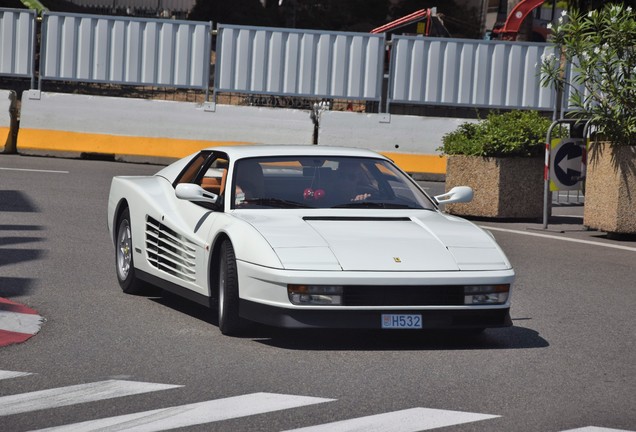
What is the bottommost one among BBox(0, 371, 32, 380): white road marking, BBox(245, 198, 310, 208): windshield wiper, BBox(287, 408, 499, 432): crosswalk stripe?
BBox(0, 371, 32, 380): white road marking

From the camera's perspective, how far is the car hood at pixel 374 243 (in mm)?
8188

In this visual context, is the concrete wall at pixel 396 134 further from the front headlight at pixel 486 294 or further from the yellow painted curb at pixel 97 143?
the front headlight at pixel 486 294

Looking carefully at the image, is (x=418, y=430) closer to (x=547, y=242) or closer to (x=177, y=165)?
(x=177, y=165)

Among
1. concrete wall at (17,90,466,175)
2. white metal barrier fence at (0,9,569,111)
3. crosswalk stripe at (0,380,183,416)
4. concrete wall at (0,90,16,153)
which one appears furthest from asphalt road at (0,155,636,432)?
white metal barrier fence at (0,9,569,111)

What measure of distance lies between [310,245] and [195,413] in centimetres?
206

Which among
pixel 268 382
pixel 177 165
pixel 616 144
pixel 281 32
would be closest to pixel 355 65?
pixel 281 32

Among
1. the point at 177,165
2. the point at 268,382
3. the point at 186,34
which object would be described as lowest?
the point at 268,382

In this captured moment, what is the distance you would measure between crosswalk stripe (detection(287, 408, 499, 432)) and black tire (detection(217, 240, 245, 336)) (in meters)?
2.09

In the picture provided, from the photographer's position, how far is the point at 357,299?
319 inches

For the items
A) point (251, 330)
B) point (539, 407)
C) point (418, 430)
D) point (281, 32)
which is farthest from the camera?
point (281, 32)

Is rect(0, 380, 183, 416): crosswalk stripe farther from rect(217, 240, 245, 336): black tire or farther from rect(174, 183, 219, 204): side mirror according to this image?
rect(174, 183, 219, 204): side mirror

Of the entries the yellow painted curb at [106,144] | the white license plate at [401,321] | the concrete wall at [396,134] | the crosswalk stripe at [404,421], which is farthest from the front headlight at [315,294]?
the yellow painted curb at [106,144]

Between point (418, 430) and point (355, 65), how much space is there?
17828mm

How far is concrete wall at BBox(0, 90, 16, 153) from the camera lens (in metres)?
22.6
